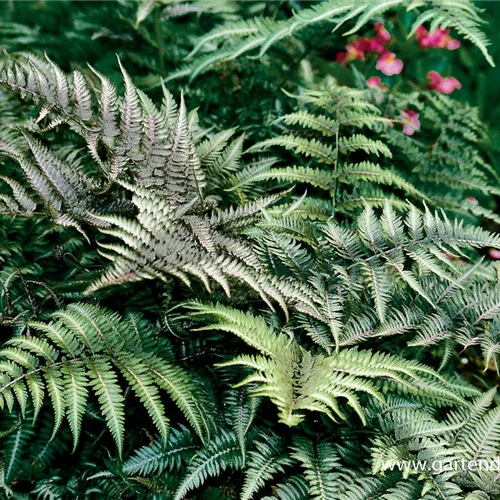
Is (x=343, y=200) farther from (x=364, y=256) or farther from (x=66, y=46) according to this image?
(x=66, y=46)

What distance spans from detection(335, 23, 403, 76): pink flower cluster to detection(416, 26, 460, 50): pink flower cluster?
202 millimetres

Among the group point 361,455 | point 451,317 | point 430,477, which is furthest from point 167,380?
point 451,317

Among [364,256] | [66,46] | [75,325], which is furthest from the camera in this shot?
[66,46]

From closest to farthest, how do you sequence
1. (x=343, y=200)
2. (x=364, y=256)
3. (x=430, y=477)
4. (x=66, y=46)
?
(x=430, y=477), (x=364, y=256), (x=343, y=200), (x=66, y=46)

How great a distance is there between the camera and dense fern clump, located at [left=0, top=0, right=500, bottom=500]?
4.66 feet

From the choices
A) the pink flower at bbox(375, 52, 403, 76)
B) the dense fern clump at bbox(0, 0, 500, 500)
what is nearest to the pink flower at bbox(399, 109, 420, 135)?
the dense fern clump at bbox(0, 0, 500, 500)

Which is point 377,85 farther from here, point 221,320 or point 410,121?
point 221,320

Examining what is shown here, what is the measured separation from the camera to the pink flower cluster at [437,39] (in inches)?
126

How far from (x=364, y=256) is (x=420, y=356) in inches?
14.9

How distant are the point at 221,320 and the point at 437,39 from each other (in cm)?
257

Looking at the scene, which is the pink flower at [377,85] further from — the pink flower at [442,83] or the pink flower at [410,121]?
the pink flower at [442,83]

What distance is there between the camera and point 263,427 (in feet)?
5.23

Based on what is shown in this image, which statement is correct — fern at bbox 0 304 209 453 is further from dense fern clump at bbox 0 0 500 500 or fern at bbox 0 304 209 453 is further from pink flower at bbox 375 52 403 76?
pink flower at bbox 375 52 403 76

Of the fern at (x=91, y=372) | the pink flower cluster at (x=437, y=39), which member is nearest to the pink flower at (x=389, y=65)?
the pink flower cluster at (x=437, y=39)
